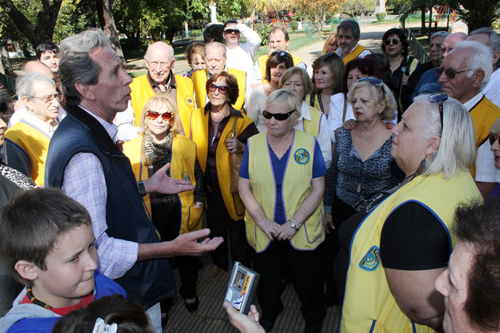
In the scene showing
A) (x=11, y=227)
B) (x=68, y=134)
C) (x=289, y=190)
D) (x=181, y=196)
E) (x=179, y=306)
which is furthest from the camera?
(x=179, y=306)

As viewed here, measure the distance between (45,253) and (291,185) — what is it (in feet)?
6.90

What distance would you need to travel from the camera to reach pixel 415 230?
1768mm

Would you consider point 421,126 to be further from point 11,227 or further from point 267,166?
point 11,227

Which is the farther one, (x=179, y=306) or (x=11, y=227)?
(x=179, y=306)

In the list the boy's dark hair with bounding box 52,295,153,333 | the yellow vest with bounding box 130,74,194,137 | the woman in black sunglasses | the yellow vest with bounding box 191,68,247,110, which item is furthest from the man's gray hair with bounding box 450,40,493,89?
the boy's dark hair with bounding box 52,295,153,333

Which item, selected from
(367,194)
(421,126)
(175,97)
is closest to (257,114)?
(175,97)

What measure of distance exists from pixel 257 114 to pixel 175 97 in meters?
1.03

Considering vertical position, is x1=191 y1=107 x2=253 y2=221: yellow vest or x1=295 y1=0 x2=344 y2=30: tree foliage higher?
x1=295 y1=0 x2=344 y2=30: tree foliage

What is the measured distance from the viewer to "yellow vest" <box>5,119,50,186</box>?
3504 millimetres

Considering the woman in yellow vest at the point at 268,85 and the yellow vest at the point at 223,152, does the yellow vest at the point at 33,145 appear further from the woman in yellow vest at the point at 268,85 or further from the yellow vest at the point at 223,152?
the woman in yellow vest at the point at 268,85

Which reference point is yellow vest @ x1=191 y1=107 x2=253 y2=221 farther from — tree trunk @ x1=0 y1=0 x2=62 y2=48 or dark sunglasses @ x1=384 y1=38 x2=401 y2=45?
tree trunk @ x1=0 y1=0 x2=62 y2=48

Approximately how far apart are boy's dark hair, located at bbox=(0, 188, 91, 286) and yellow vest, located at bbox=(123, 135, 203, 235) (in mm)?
2064

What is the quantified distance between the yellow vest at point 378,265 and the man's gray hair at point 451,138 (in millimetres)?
52

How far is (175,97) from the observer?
4512 mm
